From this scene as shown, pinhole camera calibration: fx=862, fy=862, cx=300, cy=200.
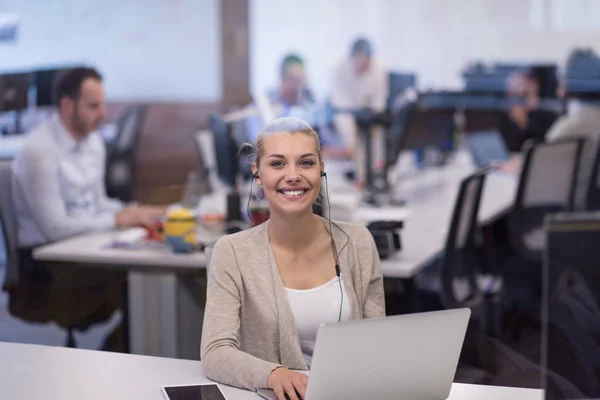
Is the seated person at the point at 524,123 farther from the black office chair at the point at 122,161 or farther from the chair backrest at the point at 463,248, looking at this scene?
the chair backrest at the point at 463,248

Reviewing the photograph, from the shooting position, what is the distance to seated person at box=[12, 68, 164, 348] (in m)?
3.39

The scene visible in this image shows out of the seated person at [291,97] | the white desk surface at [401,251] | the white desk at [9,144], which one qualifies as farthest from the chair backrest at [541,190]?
the white desk at [9,144]

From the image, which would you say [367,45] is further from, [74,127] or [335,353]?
[335,353]

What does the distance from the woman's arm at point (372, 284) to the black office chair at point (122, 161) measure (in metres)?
4.02

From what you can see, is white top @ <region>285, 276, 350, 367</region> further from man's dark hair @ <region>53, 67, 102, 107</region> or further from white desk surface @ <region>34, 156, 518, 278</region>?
man's dark hair @ <region>53, 67, 102, 107</region>

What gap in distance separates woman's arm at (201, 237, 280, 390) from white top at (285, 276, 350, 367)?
0.43 feet

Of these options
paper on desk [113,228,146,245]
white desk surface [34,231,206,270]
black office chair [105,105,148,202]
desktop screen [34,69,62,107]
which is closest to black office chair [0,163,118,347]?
white desk surface [34,231,206,270]

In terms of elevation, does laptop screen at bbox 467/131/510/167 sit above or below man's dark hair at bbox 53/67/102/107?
below

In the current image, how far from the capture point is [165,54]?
809 cm

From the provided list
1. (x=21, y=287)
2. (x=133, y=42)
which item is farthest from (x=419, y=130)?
(x=133, y=42)

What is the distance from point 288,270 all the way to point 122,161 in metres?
4.18

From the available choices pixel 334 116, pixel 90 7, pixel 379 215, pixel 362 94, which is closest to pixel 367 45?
pixel 362 94

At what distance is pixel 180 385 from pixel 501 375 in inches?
60.5

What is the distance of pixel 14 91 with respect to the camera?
6.68 meters
